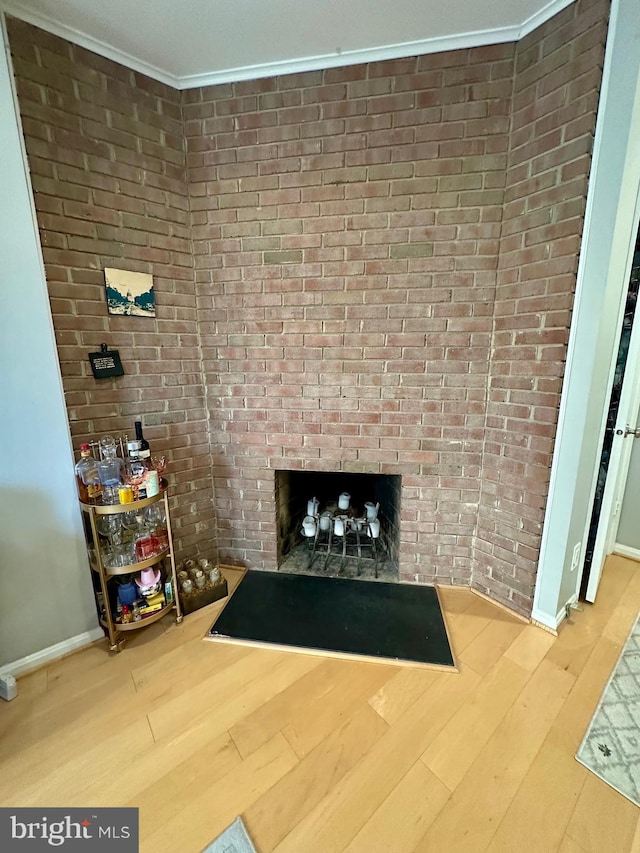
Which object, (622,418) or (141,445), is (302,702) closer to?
(141,445)

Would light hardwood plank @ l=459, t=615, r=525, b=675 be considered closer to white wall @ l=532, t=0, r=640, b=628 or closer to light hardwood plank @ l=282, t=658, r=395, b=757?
white wall @ l=532, t=0, r=640, b=628

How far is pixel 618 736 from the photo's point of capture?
1.25 m

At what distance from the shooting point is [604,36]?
1.29 metres

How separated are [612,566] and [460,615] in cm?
120

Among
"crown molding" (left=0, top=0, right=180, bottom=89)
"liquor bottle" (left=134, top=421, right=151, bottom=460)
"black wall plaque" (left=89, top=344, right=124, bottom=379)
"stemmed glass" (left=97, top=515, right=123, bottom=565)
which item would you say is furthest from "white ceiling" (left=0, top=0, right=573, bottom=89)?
"stemmed glass" (left=97, top=515, right=123, bottom=565)

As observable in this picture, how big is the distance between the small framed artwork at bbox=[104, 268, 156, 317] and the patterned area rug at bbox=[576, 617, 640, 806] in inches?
100

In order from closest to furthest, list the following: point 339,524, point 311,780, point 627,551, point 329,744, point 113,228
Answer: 1. point 311,780
2. point 329,744
3. point 113,228
4. point 339,524
5. point 627,551

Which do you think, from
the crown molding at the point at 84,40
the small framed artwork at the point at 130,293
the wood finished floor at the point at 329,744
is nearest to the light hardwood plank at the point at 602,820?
the wood finished floor at the point at 329,744

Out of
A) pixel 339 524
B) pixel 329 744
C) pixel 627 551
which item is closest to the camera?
pixel 329 744

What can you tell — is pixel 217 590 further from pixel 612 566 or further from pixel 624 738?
pixel 612 566

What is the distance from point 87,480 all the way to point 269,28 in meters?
2.07

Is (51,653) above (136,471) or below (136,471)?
below

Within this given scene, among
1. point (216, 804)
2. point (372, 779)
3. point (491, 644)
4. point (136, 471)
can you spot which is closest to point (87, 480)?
point (136, 471)

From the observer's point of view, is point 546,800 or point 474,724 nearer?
point 546,800
